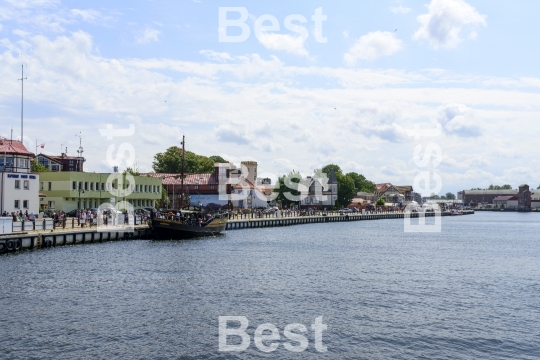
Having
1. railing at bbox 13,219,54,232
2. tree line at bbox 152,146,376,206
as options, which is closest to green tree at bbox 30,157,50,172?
railing at bbox 13,219,54,232

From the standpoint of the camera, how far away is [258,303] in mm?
29938

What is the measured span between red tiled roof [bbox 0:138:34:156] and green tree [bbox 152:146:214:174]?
83.8 metres

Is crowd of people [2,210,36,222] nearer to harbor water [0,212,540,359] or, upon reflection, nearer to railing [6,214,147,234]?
railing [6,214,147,234]

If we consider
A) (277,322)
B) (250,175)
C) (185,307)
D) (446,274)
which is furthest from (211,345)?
(250,175)

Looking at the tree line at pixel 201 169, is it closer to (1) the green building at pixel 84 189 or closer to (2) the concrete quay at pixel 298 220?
(2) the concrete quay at pixel 298 220

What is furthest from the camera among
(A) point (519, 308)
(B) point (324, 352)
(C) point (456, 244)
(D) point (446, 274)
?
(C) point (456, 244)

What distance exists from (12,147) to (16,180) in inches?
154

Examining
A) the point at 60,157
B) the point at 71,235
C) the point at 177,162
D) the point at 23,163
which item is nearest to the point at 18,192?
the point at 23,163

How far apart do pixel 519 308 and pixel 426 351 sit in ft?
32.1

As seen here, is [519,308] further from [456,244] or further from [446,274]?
[456,244]

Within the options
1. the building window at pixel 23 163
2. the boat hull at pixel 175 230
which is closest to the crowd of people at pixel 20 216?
the building window at pixel 23 163

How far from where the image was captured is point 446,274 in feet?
136

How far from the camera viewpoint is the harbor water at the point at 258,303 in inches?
896

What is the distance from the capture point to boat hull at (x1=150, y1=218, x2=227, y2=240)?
6266cm
